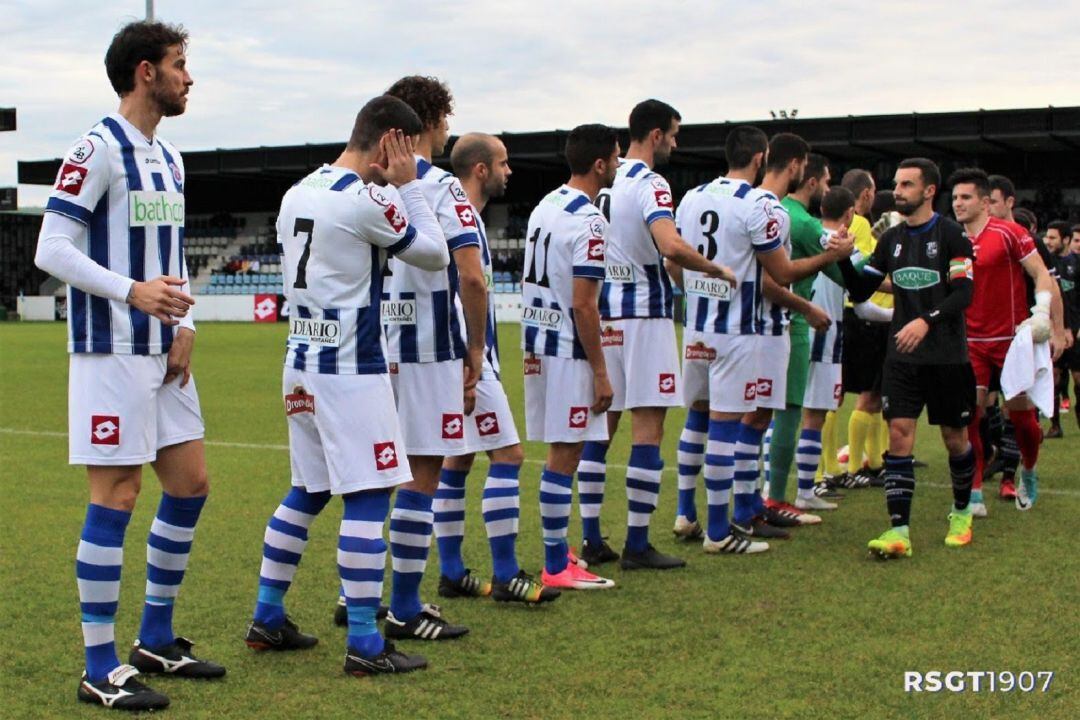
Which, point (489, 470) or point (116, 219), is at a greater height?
point (116, 219)

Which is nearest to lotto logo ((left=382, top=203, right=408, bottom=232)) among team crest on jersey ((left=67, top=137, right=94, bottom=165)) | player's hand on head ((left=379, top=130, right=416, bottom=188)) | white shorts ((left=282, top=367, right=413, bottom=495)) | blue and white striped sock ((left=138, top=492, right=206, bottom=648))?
player's hand on head ((left=379, top=130, right=416, bottom=188))

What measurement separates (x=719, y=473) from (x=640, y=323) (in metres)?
0.97

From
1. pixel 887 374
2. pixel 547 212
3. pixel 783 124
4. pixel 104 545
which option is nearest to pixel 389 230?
pixel 104 545

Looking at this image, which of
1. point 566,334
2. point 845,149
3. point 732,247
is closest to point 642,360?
point 566,334

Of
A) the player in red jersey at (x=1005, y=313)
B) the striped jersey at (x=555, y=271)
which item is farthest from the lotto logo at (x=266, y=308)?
the striped jersey at (x=555, y=271)

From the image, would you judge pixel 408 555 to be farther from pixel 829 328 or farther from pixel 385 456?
pixel 829 328

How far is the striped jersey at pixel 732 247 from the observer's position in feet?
22.5

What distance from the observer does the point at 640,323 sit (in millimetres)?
6535

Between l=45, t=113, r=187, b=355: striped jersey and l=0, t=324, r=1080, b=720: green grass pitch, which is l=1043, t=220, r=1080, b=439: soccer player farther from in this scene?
l=45, t=113, r=187, b=355: striped jersey

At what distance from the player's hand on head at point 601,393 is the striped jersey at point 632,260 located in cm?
62

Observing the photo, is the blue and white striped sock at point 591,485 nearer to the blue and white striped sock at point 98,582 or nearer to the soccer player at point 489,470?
the soccer player at point 489,470

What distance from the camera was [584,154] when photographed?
6293mm

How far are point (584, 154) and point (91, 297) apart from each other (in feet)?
9.13

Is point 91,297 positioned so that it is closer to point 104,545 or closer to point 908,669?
point 104,545
